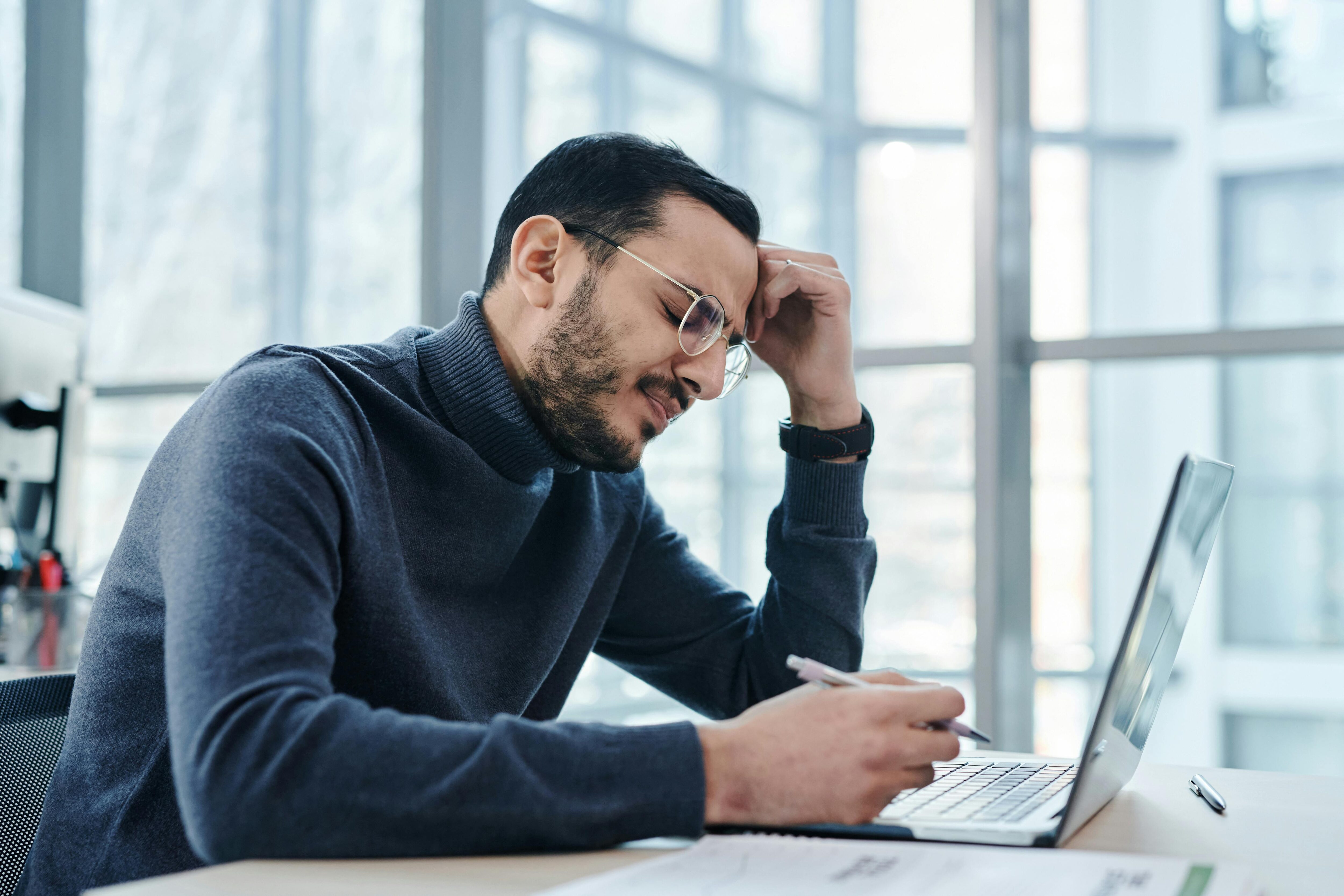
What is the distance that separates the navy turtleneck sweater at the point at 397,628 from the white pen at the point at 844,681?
10 centimetres

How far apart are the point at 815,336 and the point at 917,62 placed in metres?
1.36

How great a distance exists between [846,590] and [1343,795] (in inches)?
21.4

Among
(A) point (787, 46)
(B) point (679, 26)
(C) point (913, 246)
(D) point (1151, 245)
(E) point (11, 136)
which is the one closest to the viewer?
(D) point (1151, 245)

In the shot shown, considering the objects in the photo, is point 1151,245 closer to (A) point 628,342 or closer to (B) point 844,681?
(A) point 628,342

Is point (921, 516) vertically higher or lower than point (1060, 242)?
lower

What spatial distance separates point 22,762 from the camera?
39.8 inches

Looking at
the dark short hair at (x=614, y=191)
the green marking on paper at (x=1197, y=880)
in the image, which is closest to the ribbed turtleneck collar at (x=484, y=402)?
the dark short hair at (x=614, y=191)

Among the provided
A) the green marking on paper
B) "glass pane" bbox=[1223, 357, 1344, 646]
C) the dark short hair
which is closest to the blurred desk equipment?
the dark short hair

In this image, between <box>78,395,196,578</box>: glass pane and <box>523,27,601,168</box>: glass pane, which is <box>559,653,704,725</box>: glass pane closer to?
<box>523,27,601,168</box>: glass pane

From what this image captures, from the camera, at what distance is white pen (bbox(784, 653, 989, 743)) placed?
0.80 meters

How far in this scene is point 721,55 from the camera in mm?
2715

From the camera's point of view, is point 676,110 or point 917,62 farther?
point 676,110

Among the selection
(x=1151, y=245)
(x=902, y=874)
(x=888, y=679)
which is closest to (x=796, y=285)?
(x=888, y=679)

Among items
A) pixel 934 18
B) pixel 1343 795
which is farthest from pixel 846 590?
pixel 934 18
